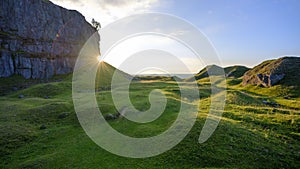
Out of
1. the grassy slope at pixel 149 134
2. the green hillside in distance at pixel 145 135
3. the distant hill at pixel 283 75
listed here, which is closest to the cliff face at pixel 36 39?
the green hillside in distance at pixel 145 135

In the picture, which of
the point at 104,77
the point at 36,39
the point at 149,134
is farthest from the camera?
the point at 104,77

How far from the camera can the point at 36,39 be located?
298 feet

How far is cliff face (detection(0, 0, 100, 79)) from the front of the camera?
7750cm

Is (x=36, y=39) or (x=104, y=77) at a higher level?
(x=36, y=39)

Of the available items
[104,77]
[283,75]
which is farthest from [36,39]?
[283,75]

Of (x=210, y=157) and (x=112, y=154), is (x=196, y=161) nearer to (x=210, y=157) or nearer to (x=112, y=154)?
(x=210, y=157)

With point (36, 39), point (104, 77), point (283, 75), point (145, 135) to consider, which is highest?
point (36, 39)

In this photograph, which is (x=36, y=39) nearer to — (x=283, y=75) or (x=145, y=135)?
(x=145, y=135)

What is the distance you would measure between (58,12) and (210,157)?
398 feet

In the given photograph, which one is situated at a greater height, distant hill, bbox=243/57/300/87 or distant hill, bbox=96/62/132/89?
distant hill, bbox=96/62/132/89

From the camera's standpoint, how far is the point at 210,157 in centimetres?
1642

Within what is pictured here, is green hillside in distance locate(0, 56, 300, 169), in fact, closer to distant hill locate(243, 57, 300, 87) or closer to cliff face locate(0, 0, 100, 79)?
distant hill locate(243, 57, 300, 87)

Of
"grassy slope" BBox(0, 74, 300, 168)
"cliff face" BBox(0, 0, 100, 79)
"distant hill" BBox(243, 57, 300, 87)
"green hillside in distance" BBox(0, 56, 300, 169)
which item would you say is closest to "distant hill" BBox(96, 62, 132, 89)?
"cliff face" BBox(0, 0, 100, 79)

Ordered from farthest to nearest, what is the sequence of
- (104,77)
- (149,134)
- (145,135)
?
(104,77)
(149,134)
(145,135)
